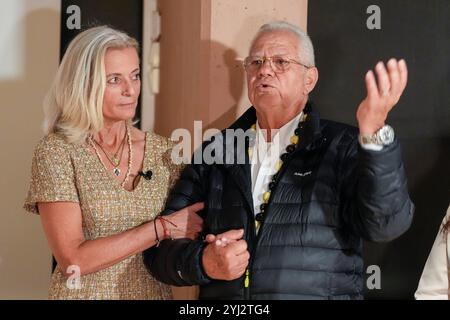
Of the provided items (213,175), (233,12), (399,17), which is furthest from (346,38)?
(213,175)

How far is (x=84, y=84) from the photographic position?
2.36 metres

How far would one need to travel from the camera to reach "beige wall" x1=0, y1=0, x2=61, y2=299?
299cm

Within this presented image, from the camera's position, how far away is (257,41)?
7.70 feet

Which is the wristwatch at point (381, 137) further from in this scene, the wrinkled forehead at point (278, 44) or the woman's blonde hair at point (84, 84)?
the woman's blonde hair at point (84, 84)

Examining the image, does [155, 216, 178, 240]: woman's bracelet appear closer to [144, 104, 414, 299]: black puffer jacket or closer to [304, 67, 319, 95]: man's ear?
[144, 104, 414, 299]: black puffer jacket

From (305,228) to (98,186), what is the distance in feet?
2.22

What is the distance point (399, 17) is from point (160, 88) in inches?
46.6

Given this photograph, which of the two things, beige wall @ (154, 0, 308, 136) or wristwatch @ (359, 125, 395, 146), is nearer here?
wristwatch @ (359, 125, 395, 146)

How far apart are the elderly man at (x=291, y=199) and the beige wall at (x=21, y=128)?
832 millimetres

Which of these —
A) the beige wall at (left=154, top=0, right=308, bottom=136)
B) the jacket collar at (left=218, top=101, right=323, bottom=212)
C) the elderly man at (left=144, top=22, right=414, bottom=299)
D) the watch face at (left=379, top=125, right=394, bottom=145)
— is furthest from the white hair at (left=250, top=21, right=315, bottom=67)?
the watch face at (left=379, top=125, right=394, bottom=145)

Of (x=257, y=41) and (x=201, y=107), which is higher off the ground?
(x=257, y=41)

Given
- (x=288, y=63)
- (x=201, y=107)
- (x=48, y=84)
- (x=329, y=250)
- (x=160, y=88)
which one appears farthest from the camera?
(x=160, y=88)

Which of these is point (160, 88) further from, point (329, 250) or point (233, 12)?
point (329, 250)

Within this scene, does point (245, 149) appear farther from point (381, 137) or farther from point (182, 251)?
point (381, 137)
